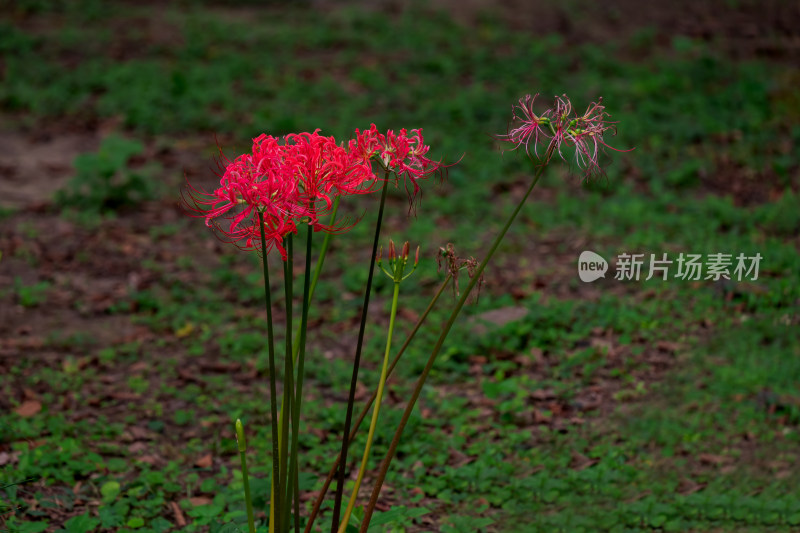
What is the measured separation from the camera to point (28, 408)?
427 centimetres

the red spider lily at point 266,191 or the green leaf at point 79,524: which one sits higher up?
the red spider lily at point 266,191

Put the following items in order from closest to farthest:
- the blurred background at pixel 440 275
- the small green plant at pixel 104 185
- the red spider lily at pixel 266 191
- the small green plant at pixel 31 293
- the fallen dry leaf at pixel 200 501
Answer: the red spider lily at pixel 266 191 → the fallen dry leaf at pixel 200 501 → the blurred background at pixel 440 275 → the small green plant at pixel 31 293 → the small green plant at pixel 104 185

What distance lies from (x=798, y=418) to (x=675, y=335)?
91cm

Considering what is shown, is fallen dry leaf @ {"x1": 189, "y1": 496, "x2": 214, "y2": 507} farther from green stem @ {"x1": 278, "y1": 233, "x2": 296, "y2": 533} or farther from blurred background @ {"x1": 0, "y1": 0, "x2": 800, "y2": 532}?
green stem @ {"x1": 278, "y1": 233, "x2": 296, "y2": 533}

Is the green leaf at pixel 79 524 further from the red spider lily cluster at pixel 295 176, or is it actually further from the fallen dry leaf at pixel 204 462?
the red spider lily cluster at pixel 295 176

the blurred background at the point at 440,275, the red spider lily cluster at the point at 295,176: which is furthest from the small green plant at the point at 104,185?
the red spider lily cluster at the point at 295,176

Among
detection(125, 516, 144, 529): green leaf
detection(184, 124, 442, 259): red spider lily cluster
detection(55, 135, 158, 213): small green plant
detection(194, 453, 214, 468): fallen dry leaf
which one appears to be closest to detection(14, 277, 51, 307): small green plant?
detection(55, 135, 158, 213): small green plant

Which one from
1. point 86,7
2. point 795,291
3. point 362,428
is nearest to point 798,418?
point 795,291

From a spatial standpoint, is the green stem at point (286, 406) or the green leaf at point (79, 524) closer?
the green stem at point (286, 406)

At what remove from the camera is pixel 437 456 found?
4.03 meters

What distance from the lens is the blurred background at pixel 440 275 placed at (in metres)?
3.77

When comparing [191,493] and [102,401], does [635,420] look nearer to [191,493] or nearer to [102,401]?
[191,493]

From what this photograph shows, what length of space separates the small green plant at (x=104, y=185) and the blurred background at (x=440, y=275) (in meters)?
0.03

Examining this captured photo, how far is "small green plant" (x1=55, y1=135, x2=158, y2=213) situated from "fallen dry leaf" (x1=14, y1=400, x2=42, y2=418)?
2.87m
